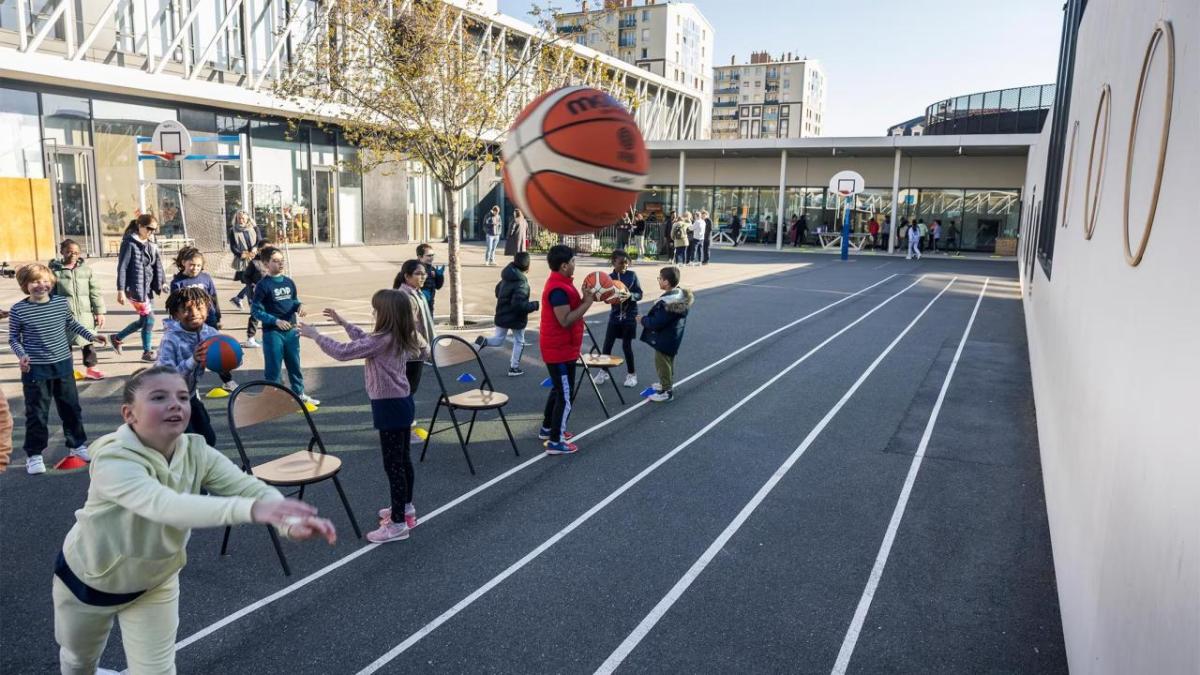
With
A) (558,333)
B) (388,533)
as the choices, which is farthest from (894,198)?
(388,533)

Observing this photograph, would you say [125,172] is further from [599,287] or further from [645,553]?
[645,553]

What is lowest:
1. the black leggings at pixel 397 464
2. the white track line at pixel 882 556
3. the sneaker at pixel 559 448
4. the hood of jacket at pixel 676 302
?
the white track line at pixel 882 556

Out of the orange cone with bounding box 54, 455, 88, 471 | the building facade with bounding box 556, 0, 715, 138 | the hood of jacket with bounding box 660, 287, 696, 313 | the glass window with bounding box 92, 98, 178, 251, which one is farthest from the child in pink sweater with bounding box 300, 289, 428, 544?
the building facade with bounding box 556, 0, 715, 138

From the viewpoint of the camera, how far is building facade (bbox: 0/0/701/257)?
20.3 metres

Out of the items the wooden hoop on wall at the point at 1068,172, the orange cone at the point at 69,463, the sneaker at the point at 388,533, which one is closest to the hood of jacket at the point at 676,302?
the wooden hoop on wall at the point at 1068,172

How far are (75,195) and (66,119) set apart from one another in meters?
2.12

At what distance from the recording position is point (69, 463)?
6500 mm

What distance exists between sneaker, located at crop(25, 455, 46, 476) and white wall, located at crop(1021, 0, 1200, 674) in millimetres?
7414

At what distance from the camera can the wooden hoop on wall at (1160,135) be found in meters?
3.17

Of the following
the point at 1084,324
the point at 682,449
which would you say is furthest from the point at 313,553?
the point at 1084,324

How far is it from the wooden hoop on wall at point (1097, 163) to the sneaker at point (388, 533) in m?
5.27

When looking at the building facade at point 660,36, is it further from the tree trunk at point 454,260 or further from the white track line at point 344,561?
the white track line at point 344,561

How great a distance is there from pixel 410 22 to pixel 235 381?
241 inches

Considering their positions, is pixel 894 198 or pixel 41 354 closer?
pixel 41 354
